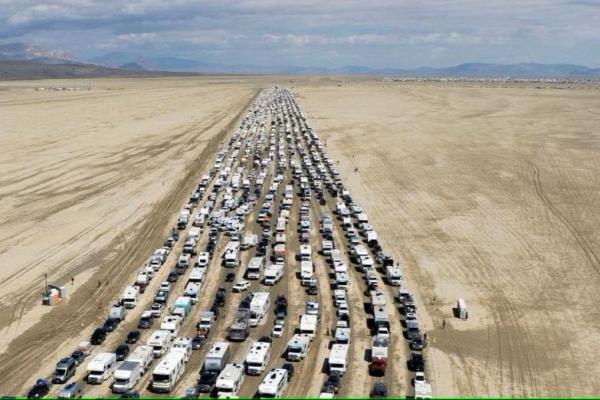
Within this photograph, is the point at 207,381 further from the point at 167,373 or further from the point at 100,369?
the point at 100,369

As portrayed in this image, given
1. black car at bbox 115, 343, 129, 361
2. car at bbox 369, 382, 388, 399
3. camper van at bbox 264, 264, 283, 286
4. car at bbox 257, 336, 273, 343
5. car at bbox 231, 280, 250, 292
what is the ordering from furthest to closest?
camper van at bbox 264, 264, 283, 286, car at bbox 231, 280, 250, 292, car at bbox 257, 336, 273, 343, black car at bbox 115, 343, 129, 361, car at bbox 369, 382, 388, 399

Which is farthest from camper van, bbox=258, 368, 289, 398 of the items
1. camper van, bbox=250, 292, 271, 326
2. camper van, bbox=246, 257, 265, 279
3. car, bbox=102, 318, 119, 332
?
camper van, bbox=246, 257, 265, 279

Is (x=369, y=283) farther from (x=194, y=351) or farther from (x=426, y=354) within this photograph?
(x=194, y=351)

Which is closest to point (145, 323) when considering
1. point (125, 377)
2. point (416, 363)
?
point (125, 377)

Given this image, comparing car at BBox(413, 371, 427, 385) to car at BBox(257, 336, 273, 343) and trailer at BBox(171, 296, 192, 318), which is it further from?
trailer at BBox(171, 296, 192, 318)

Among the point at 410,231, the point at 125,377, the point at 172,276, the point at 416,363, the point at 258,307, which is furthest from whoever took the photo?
the point at 410,231

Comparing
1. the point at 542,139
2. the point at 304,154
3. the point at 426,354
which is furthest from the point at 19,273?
the point at 542,139

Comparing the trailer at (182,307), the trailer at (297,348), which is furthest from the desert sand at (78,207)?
the trailer at (297,348)
